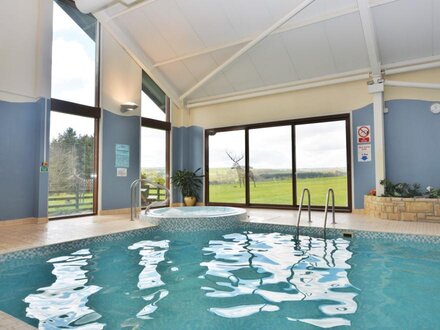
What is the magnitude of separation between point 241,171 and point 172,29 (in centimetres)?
377

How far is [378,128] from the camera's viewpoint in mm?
6277

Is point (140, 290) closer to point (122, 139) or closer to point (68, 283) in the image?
point (68, 283)

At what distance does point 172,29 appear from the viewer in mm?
6695

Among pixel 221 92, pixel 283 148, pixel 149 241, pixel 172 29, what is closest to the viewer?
pixel 149 241

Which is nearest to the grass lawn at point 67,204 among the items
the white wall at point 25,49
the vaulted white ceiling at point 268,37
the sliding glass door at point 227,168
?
the white wall at point 25,49

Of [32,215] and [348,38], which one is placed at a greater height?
[348,38]

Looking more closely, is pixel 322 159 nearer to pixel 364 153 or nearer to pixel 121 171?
pixel 364 153

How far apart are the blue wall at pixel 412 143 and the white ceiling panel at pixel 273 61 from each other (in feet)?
7.15

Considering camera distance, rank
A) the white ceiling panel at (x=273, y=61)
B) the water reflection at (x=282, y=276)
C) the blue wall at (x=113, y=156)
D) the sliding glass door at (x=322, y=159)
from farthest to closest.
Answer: the sliding glass door at (x=322, y=159) < the blue wall at (x=113, y=156) < the white ceiling panel at (x=273, y=61) < the water reflection at (x=282, y=276)

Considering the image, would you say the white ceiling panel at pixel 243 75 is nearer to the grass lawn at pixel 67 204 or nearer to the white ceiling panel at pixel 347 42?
the white ceiling panel at pixel 347 42

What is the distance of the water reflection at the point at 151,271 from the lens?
230 centimetres

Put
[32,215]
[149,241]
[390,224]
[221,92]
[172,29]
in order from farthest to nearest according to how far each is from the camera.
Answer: [221,92] → [172,29] → [32,215] → [390,224] → [149,241]

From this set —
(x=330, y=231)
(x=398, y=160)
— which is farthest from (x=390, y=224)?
(x=398, y=160)

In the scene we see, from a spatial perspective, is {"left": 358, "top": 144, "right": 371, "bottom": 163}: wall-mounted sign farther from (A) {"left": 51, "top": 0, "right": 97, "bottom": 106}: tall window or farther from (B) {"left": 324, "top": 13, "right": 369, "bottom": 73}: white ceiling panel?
(A) {"left": 51, "top": 0, "right": 97, "bottom": 106}: tall window
